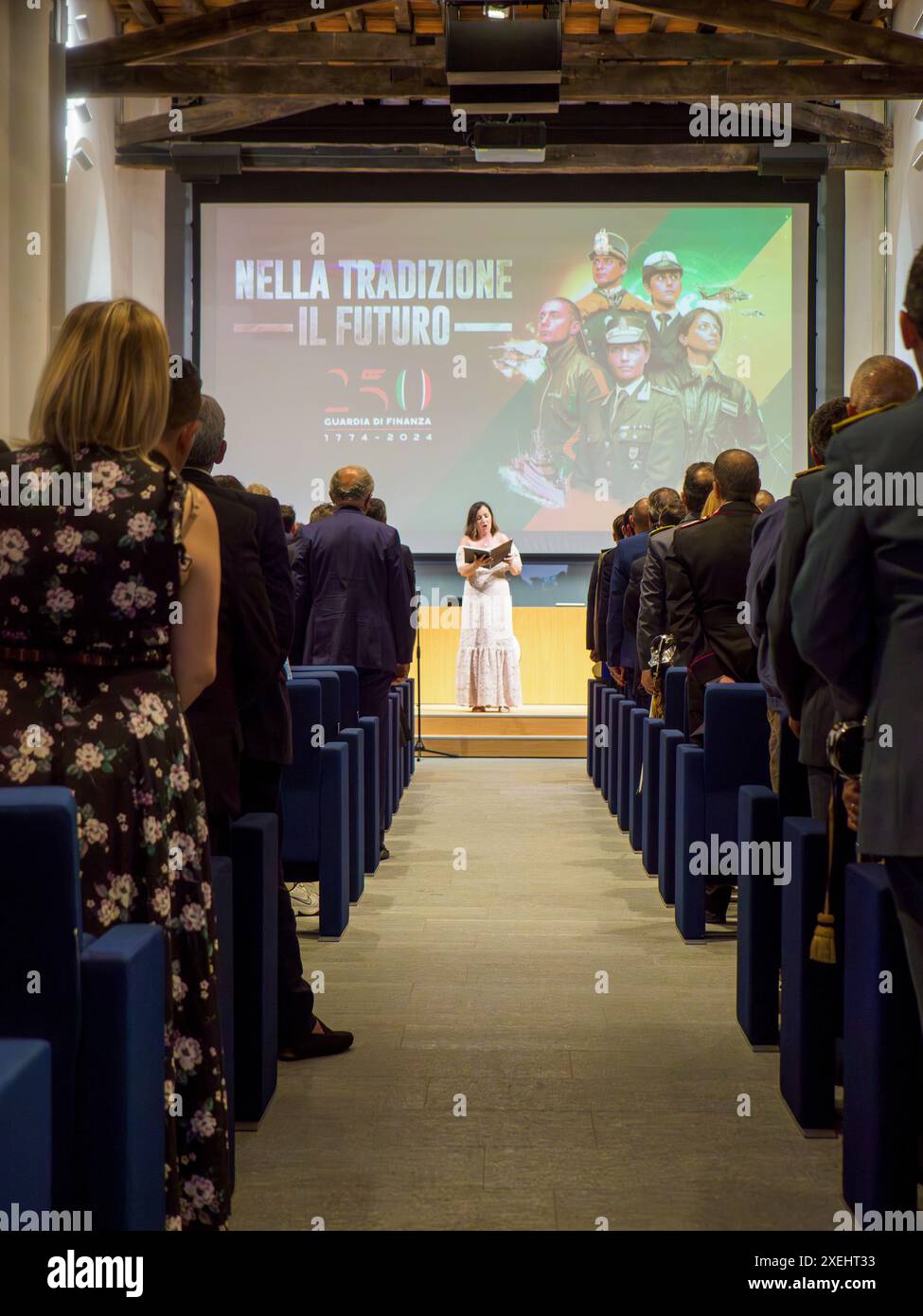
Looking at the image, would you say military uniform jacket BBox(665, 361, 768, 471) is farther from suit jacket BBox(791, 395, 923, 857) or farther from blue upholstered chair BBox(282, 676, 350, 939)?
suit jacket BBox(791, 395, 923, 857)

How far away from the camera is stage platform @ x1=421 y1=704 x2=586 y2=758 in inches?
396

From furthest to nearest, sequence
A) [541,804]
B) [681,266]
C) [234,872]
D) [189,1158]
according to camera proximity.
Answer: [681,266]
[541,804]
[234,872]
[189,1158]

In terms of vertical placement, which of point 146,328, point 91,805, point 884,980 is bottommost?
point 884,980

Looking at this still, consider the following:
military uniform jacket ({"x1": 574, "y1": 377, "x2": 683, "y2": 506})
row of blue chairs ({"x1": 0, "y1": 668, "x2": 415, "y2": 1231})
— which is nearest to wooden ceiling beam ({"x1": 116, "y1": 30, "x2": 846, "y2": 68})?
military uniform jacket ({"x1": 574, "y1": 377, "x2": 683, "y2": 506})

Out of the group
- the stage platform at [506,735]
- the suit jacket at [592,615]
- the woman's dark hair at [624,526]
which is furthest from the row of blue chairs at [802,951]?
the stage platform at [506,735]

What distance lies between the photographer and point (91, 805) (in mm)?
1881

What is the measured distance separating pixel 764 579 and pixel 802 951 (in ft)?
3.24

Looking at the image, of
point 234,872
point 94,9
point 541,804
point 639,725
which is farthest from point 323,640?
point 94,9

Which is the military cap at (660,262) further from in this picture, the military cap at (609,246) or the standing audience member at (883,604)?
the standing audience member at (883,604)

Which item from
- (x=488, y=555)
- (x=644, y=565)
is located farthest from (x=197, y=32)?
(x=644, y=565)

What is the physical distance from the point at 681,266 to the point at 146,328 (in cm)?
1056
